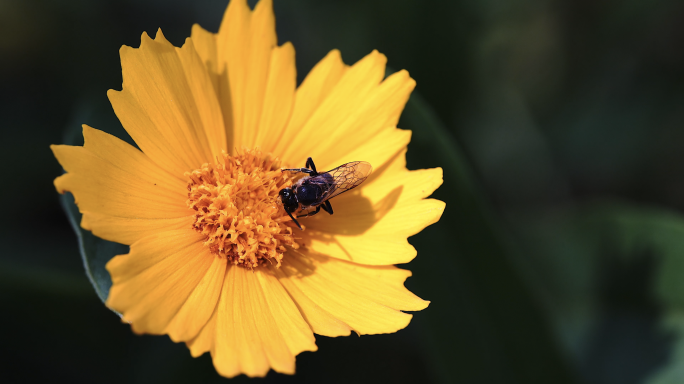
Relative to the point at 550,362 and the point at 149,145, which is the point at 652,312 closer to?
the point at 550,362

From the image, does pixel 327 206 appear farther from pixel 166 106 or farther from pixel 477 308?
pixel 477 308

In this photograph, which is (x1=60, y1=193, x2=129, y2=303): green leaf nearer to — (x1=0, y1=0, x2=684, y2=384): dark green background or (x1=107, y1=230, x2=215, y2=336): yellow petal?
(x1=107, y1=230, x2=215, y2=336): yellow petal

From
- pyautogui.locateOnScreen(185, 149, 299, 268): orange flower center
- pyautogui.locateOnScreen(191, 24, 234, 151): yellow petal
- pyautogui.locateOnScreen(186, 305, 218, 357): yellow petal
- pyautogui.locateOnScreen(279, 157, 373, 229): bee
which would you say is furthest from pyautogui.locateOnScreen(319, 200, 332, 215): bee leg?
pyautogui.locateOnScreen(186, 305, 218, 357): yellow petal

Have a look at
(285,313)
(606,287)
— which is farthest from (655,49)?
(285,313)

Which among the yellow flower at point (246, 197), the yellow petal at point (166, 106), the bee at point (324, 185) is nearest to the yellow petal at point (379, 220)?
the yellow flower at point (246, 197)

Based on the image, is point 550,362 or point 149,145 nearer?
point 149,145

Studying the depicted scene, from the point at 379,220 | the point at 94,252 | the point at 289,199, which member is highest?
the point at 94,252

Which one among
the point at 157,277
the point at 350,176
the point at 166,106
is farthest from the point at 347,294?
the point at 166,106
